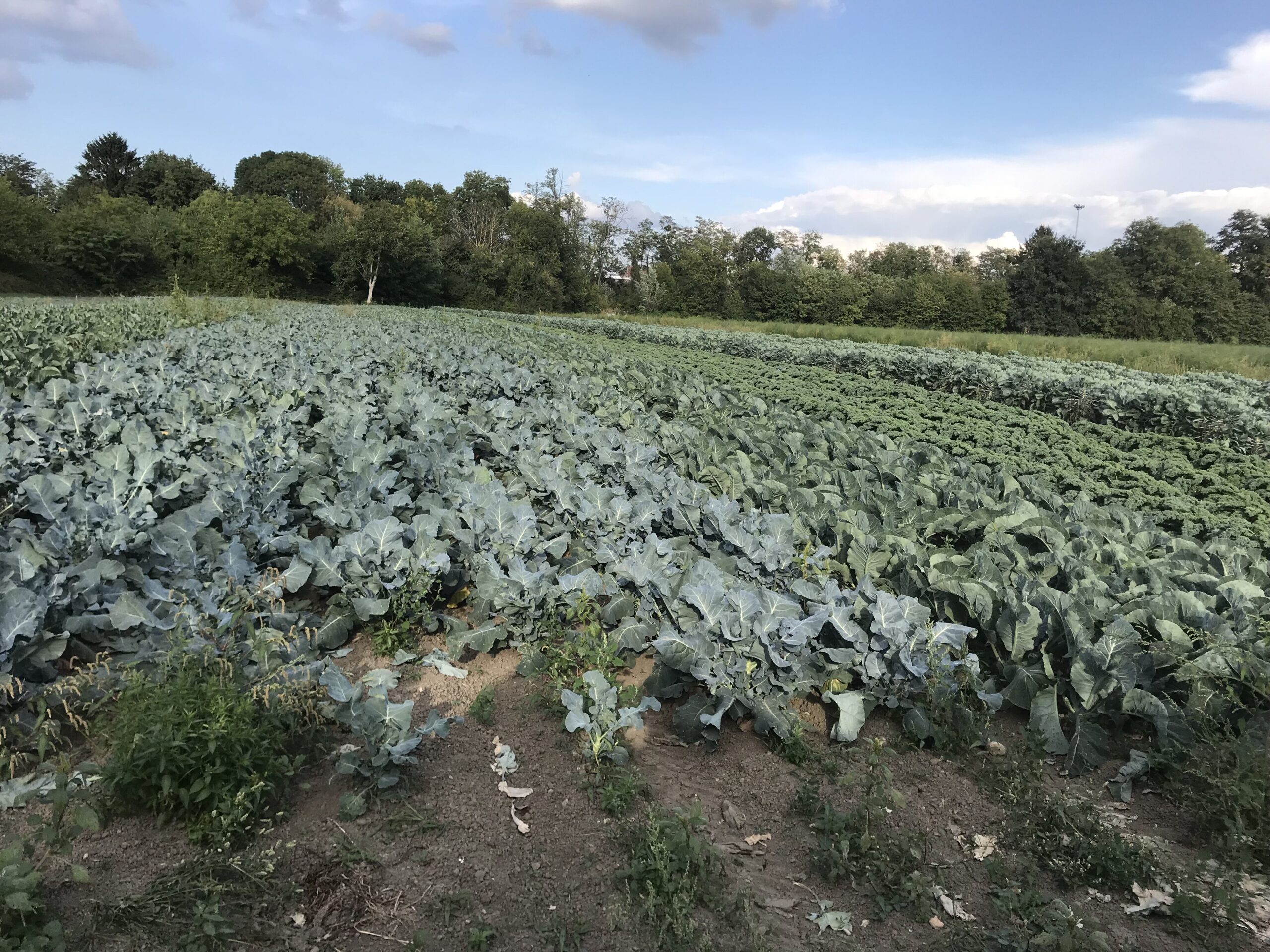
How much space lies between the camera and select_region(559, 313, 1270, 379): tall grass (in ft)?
64.7

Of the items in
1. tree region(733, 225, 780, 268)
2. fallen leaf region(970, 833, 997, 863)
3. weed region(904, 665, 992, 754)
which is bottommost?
fallen leaf region(970, 833, 997, 863)

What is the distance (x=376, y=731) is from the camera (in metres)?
2.64

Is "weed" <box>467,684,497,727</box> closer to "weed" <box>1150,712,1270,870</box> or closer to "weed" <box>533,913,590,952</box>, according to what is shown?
"weed" <box>533,913,590,952</box>

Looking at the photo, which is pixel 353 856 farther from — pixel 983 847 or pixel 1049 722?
pixel 1049 722

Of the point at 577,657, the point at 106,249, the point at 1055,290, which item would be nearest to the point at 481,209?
the point at 106,249

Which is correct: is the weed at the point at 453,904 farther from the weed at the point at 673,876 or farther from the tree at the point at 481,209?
the tree at the point at 481,209

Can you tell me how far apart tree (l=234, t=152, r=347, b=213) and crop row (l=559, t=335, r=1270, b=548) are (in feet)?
239

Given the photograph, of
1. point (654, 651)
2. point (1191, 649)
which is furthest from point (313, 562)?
point (1191, 649)

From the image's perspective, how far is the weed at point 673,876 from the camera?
6.96 feet

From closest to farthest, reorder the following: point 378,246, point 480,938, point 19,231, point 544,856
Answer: point 480,938, point 544,856, point 19,231, point 378,246

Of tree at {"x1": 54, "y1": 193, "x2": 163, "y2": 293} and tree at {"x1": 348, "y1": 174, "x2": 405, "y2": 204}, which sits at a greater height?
tree at {"x1": 348, "y1": 174, "x2": 405, "y2": 204}

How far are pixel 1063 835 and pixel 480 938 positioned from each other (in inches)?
78.8

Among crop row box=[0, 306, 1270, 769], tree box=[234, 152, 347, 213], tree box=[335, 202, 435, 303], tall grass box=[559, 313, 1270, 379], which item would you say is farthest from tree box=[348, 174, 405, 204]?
crop row box=[0, 306, 1270, 769]

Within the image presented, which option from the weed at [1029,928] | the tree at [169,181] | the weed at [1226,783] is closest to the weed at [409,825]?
the weed at [1029,928]
